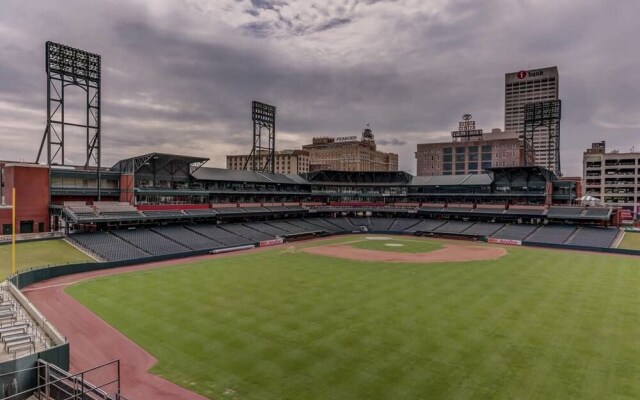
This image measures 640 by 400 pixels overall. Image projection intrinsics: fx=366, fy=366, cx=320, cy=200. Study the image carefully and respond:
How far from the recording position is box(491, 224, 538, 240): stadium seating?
70.8 meters

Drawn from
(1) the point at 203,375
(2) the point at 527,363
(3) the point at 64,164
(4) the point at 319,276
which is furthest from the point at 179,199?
(2) the point at 527,363

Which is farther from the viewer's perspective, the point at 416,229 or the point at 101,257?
the point at 416,229

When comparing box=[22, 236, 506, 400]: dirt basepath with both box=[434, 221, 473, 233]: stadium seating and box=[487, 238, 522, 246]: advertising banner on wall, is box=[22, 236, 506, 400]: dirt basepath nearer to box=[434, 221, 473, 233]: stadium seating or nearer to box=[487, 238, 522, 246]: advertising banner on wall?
box=[487, 238, 522, 246]: advertising banner on wall

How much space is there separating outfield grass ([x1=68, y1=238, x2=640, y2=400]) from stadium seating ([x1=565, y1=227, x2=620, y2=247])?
21.2m

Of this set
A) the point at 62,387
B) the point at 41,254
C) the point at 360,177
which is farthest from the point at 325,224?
the point at 62,387

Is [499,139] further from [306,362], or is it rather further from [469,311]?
[306,362]

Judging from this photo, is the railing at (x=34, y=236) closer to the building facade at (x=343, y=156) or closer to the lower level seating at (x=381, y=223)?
the lower level seating at (x=381, y=223)

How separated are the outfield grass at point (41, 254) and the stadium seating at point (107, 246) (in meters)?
1.36

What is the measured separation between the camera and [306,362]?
19.7 metres

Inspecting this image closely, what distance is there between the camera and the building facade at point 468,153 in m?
135

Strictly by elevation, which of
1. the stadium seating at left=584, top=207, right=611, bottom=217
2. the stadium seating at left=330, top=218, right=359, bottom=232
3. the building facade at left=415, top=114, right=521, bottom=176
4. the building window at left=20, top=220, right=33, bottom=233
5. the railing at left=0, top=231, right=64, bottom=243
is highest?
the building facade at left=415, top=114, right=521, bottom=176

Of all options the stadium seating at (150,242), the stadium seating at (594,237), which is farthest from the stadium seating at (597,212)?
the stadium seating at (150,242)

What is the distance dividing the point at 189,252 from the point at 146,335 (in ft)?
100

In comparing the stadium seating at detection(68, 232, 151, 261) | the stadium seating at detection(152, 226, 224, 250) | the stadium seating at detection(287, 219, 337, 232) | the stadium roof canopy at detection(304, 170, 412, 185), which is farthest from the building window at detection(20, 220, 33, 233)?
the stadium roof canopy at detection(304, 170, 412, 185)
